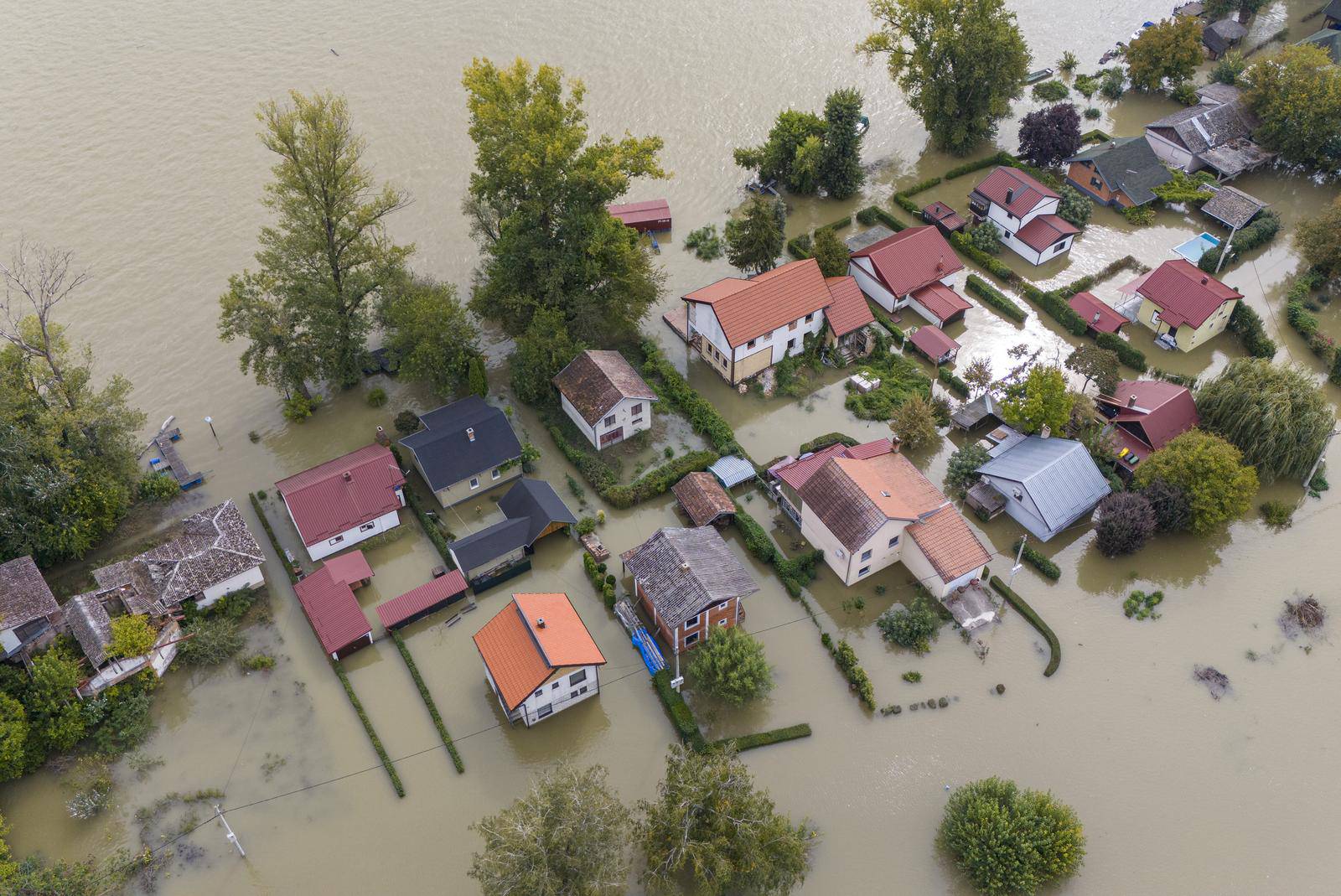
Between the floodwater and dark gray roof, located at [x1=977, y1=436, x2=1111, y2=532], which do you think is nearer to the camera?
the floodwater

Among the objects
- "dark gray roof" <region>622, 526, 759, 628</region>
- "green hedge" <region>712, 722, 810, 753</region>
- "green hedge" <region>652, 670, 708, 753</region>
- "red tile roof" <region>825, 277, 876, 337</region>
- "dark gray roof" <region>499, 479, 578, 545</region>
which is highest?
"red tile roof" <region>825, 277, 876, 337</region>

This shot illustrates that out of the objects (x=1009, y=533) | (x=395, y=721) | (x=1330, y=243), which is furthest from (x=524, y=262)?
(x=1330, y=243)

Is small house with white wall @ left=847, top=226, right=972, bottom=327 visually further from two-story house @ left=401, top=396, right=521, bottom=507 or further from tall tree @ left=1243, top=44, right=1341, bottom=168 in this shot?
tall tree @ left=1243, top=44, right=1341, bottom=168

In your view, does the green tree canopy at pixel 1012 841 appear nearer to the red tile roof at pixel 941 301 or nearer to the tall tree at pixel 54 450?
the red tile roof at pixel 941 301

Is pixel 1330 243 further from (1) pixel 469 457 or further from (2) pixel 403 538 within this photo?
(2) pixel 403 538

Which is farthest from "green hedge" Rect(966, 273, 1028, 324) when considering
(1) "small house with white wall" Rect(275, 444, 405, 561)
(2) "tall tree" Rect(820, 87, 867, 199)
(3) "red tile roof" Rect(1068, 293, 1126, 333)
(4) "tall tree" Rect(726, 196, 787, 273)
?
(1) "small house with white wall" Rect(275, 444, 405, 561)

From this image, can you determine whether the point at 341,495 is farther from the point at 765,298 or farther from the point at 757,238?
the point at 757,238

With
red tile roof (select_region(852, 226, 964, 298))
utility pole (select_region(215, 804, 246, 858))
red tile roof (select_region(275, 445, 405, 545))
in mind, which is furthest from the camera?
red tile roof (select_region(852, 226, 964, 298))
